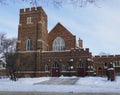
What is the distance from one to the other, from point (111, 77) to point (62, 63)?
1913 centimetres

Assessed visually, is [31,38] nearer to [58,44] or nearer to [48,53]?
[48,53]

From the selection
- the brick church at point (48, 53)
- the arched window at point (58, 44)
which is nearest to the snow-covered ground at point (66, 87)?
the brick church at point (48, 53)

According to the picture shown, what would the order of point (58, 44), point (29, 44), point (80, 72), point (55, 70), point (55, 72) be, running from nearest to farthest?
point (80, 72), point (55, 72), point (55, 70), point (29, 44), point (58, 44)

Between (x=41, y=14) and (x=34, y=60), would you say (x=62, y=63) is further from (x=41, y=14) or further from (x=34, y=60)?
(x=41, y=14)

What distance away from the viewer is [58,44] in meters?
54.3

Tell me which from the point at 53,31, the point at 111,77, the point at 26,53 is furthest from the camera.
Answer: the point at 53,31

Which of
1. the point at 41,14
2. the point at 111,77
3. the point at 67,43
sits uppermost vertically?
the point at 41,14

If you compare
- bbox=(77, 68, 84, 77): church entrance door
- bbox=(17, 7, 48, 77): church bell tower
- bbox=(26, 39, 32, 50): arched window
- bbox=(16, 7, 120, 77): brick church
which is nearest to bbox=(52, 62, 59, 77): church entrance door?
bbox=(16, 7, 120, 77): brick church

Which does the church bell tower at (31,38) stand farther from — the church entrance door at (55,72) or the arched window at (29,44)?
the church entrance door at (55,72)

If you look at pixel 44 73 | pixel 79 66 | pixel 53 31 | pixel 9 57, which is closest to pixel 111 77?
pixel 79 66

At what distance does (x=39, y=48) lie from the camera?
1937 inches

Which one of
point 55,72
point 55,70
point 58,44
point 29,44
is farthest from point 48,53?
point 58,44

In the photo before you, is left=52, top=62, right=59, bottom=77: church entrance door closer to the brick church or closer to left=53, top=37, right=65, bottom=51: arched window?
the brick church

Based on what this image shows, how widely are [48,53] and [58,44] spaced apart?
612cm
